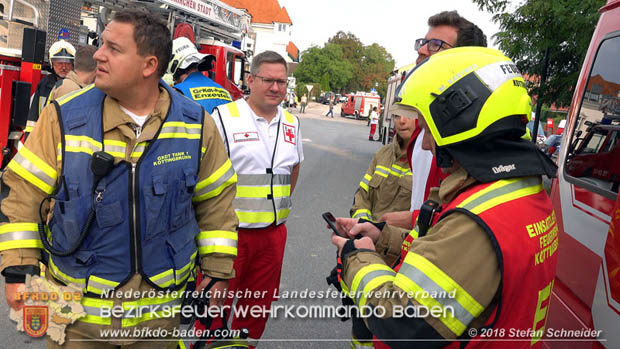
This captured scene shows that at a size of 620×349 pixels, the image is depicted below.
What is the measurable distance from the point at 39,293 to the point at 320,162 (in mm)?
12837

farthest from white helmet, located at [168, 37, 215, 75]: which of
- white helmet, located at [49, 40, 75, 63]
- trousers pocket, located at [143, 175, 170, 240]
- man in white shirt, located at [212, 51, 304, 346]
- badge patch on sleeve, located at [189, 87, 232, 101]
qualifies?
trousers pocket, located at [143, 175, 170, 240]

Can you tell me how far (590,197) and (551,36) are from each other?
7.38m

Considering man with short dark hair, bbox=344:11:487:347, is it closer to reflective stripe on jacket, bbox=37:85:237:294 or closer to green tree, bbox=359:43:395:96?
reflective stripe on jacket, bbox=37:85:237:294

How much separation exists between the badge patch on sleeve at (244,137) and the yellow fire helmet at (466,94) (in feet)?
6.36

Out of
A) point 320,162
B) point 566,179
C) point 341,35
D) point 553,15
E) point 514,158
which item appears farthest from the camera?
point 341,35

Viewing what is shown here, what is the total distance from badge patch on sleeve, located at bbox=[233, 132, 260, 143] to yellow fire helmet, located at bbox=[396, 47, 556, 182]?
1978 mm

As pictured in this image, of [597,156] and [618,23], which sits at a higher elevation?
[618,23]

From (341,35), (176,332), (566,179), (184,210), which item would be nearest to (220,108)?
(184,210)

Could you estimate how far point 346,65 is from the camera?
9075cm

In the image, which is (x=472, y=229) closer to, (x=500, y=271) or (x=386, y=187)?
(x=500, y=271)

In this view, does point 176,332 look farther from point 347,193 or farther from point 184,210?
point 347,193

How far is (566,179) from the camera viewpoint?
2.90 meters

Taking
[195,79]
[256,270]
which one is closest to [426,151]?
[256,270]

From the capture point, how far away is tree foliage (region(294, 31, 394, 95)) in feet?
284
